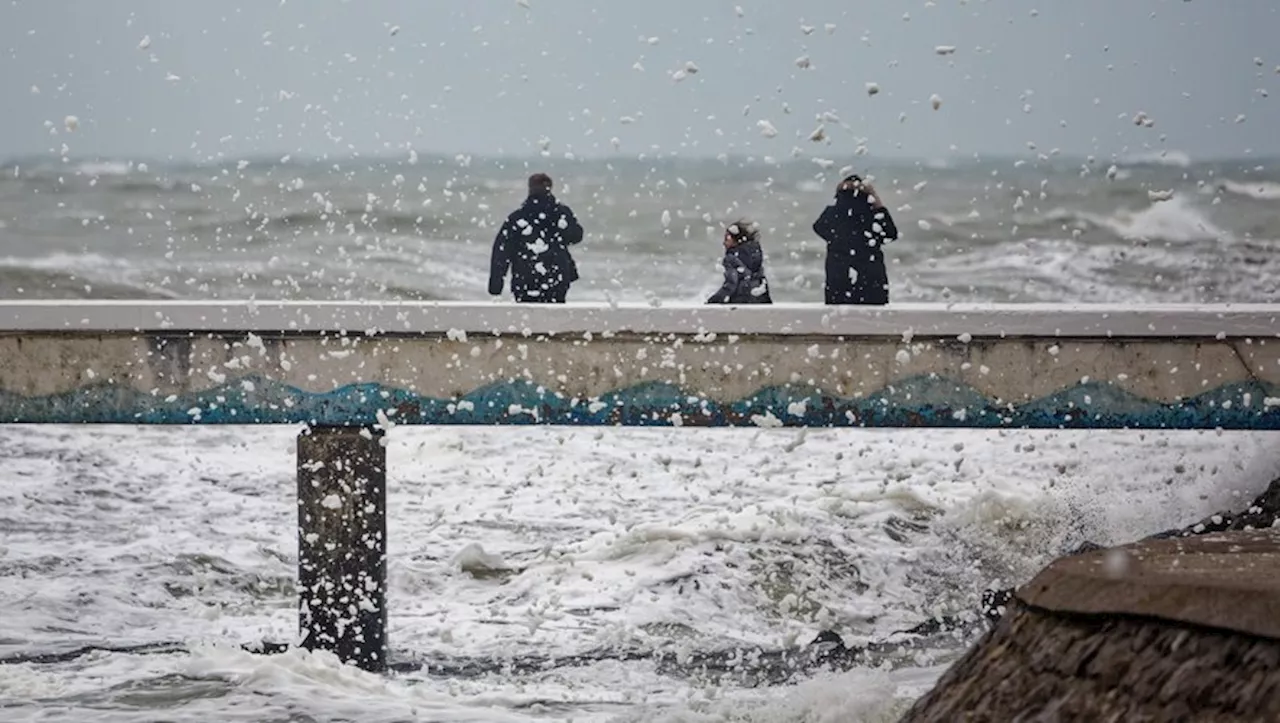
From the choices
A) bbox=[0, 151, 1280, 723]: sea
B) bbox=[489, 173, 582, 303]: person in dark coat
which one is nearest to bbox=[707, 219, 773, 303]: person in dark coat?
bbox=[489, 173, 582, 303]: person in dark coat

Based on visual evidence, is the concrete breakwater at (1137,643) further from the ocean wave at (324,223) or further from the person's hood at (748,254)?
the ocean wave at (324,223)

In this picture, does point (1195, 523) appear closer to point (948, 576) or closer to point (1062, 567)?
point (948, 576)

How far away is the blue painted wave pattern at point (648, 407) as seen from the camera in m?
8.15

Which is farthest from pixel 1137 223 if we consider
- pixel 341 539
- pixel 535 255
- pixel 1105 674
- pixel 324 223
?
pixel 1105 674

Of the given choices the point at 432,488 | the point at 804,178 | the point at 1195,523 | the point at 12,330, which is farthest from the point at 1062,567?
the point at 804,178

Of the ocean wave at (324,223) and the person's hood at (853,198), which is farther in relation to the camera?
the ocean wave at (324,223)

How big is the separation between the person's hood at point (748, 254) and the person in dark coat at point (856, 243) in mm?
497

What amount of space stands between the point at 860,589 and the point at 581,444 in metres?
6.21

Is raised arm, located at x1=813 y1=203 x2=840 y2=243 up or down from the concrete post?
up

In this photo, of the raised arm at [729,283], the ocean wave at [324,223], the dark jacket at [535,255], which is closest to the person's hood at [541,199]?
the dark jacket at [535,255]

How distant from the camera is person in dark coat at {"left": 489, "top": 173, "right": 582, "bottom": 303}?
1006cm

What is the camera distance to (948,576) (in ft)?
33.6

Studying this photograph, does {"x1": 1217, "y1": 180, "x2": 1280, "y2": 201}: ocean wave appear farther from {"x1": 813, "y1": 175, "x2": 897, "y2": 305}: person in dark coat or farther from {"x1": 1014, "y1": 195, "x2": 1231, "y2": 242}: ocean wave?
{"x1": 813, "y1": 175, "x2": 897, "y2": 305}: person in dark coat

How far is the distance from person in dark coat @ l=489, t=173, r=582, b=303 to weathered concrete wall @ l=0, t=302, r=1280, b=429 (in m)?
1.68
